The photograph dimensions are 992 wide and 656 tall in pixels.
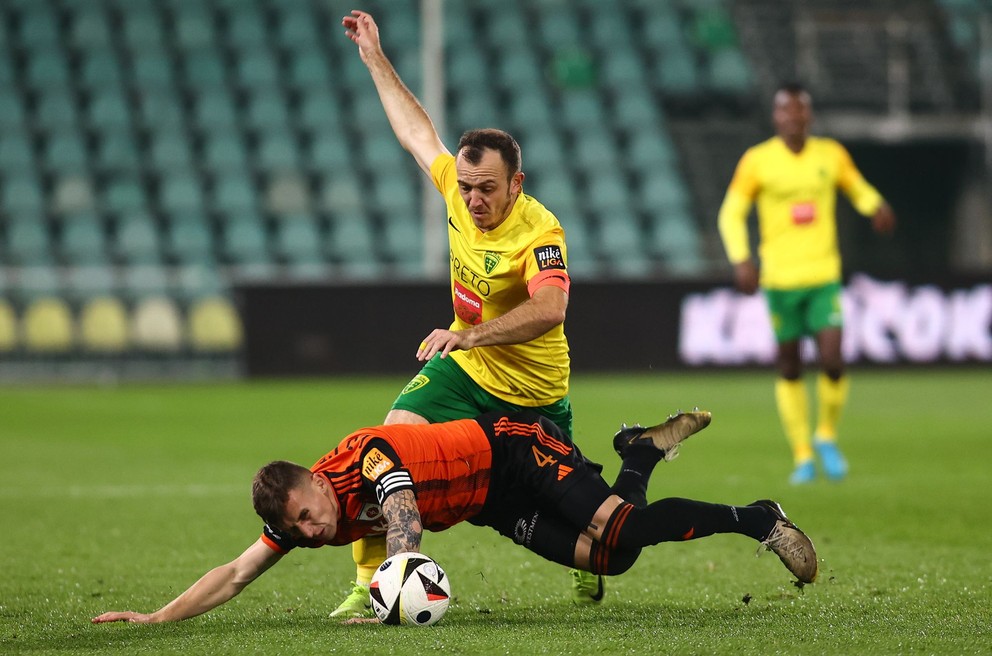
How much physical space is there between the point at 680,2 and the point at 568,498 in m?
20.2

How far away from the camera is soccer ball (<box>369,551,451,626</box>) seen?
4551 millimetres

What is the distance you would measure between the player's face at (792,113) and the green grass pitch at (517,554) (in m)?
2.24

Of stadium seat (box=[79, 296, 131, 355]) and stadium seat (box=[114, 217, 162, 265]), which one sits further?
stadium seat (box=[114, 217, 162, 265])

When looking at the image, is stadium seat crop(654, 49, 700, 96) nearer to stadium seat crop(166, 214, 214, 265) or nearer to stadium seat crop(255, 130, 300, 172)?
stadium seat crop(255, 130, 300, 172)

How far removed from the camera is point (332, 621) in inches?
197

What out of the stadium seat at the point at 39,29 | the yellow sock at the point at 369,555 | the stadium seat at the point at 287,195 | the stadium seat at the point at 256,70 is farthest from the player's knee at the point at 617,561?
the stadium seat at the point at 39,29

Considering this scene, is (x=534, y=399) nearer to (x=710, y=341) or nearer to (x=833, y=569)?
(x=833, y=569)

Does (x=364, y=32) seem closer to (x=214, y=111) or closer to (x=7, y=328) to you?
(x=7, y=328)

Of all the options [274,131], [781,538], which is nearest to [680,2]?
[274,131]

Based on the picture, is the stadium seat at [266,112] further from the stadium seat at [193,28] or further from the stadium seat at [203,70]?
the stadium seat at [193,28]

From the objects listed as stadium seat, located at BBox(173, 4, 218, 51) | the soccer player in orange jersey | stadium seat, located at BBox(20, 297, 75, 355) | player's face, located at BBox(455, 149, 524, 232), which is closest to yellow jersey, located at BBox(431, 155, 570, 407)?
player's face, located at BBox(455, 149, 524, 232)

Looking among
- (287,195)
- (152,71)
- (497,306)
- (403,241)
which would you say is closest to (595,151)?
(403,241)

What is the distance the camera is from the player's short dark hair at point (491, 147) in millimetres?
5363

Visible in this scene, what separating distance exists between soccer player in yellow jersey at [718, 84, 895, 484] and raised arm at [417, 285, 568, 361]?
450cm
